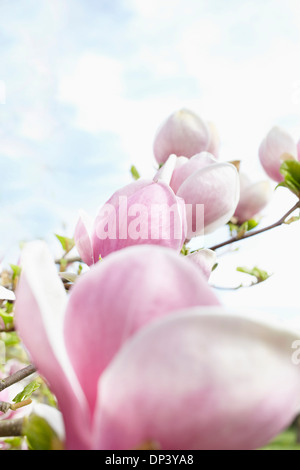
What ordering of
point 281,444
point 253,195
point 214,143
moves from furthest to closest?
1. point 281,444
2. point 253,195
3. point 214,143

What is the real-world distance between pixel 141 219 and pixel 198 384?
0.67ft

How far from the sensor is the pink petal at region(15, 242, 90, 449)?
0.22 m

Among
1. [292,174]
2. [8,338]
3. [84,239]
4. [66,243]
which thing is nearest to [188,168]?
[84,239]

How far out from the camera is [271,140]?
3.15 ft

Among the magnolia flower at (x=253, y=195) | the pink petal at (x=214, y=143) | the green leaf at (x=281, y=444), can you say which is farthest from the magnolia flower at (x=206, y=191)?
the magnolia flower at (x=253, y=195)

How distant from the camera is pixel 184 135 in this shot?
820mm

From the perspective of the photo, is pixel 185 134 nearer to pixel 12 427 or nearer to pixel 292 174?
pixel 292 174

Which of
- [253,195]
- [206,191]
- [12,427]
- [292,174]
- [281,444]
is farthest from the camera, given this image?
[281,444]

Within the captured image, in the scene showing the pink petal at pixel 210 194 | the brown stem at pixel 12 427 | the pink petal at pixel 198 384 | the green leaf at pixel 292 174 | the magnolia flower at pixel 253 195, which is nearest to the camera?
the pink petal at pixel 198 384

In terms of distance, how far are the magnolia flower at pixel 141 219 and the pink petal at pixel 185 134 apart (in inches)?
16.3

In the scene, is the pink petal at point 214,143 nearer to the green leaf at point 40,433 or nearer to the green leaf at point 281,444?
the green leaf at point 281,444

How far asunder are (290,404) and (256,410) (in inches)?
0.8

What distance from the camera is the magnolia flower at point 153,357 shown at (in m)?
0.19

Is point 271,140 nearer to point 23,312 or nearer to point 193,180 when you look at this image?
point 193,180
